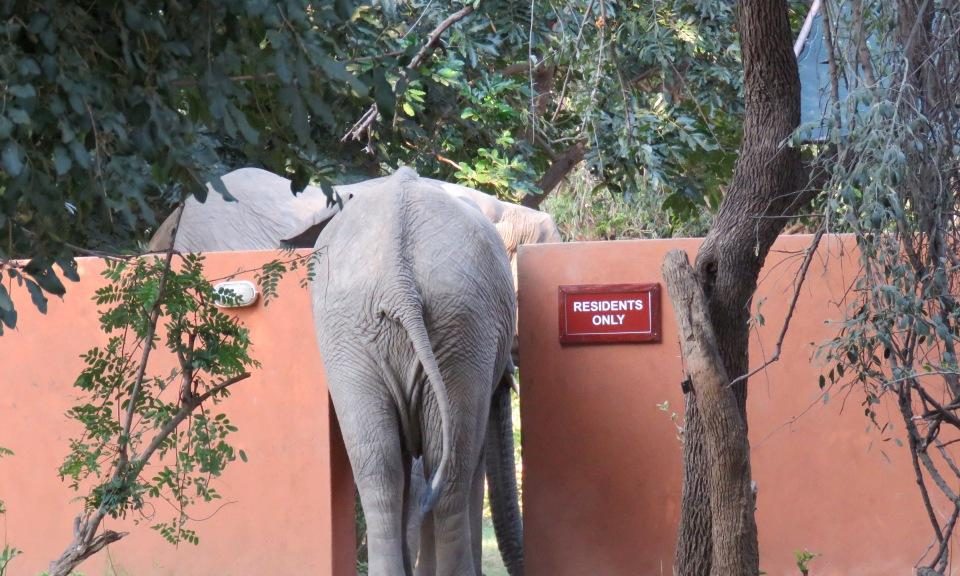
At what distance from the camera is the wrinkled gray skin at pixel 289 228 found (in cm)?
740

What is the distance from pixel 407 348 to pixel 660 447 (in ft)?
6.28

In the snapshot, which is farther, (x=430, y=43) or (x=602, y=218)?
(x=602, y=218)

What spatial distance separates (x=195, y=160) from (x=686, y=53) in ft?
20.4

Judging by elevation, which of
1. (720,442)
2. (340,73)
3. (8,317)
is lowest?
(720,442)

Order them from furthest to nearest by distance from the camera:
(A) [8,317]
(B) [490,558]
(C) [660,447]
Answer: (B) [490,558] → (C) [660,447] → (A) [8,317]

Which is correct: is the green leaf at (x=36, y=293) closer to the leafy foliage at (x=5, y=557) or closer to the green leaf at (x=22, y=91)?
the green leaf at (x=22, y=91)

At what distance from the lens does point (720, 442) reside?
195 inches

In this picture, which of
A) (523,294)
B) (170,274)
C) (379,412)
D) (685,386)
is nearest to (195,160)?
(170,274)

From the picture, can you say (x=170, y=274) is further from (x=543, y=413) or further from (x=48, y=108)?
(x=543, y=413)

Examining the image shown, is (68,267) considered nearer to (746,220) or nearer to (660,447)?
(746,220)

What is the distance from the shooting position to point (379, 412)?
232 inches

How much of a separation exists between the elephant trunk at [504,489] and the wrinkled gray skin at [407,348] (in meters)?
1.25

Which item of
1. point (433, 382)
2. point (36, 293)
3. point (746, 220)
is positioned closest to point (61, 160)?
point (36, 293)

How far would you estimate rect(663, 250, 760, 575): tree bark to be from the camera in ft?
16.1
